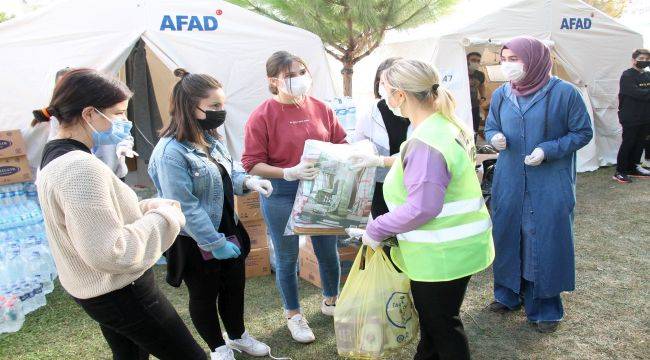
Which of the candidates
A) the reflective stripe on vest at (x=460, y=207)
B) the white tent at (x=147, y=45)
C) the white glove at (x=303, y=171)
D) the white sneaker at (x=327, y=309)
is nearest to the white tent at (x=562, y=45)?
the white tent at (x=147, y=45)

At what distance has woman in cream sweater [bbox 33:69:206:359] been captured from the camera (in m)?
1.42

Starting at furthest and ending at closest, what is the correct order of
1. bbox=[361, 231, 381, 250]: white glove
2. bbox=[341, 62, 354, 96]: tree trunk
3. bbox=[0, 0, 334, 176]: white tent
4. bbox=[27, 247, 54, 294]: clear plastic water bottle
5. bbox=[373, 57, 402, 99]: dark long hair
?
bbox=[341, 62, 354, 96]: tree trunk
bbox=[0, 0, 334, 176]: white tent
bbox=[27, 247, 54, 294]: clear plastic water bottle
bbox=[373, 57, 402, 99]: dark long hair
bbox=[361, 231, 381, 250]: white glove

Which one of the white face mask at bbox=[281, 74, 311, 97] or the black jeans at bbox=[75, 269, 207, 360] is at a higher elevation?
the white face mask at bbox=[281, 74, 311, 97]

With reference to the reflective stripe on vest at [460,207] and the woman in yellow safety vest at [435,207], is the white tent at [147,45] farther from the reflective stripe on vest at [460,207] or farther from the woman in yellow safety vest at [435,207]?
the reflective stripe on vest at [460,207]

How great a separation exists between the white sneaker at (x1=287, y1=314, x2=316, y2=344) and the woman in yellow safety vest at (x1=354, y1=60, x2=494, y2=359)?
1091mm

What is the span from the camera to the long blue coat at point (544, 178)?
8.92 feet

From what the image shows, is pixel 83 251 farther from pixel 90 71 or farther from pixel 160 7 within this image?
pixel 160 7

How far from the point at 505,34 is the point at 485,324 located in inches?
205

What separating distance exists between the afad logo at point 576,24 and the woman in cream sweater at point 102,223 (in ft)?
23.9

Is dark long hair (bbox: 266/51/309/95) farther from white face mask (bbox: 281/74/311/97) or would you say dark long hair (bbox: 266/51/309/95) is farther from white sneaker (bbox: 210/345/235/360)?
white sneaker (bbox: 210/345/235/360)

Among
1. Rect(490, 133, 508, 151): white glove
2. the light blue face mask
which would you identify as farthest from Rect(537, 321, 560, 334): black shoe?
the light blue face mask

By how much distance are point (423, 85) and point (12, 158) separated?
Answer: 4.35 metres

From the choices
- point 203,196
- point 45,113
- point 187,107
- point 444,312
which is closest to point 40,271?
point 203,196

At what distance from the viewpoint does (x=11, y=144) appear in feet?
15.0
